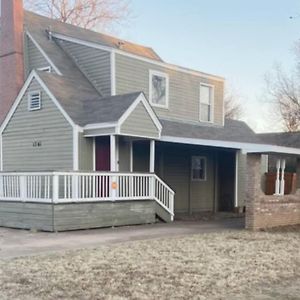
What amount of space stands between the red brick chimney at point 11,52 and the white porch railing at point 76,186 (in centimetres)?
515

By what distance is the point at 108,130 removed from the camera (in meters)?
14.5

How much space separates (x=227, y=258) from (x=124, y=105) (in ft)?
23.4

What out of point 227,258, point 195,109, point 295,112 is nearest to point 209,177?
point 195,109

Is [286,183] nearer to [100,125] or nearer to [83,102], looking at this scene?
[100,125]

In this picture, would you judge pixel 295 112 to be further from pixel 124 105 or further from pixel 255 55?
pixel 124 105

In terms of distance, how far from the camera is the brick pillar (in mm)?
13586

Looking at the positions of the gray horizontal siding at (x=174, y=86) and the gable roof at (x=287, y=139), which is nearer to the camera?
the gray horizontal siding at (x=174, y=86)

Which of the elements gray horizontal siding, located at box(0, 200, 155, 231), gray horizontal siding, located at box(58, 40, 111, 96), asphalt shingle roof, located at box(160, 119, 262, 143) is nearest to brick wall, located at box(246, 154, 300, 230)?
gray horizontal siding, located at box(0, 200, 155, 231)

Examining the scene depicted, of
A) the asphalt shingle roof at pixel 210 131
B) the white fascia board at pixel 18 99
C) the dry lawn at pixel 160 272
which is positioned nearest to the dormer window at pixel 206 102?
the asphalt shingle roof at pixel 210 131

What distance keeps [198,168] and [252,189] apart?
7.12m

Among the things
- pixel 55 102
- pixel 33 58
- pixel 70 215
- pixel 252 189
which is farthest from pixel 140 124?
pixel 33 58

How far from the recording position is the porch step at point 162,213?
15739mm

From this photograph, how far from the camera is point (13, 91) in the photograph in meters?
18.4

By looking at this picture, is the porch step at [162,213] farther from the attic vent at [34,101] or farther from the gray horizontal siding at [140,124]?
the attic vent at [34,101]
